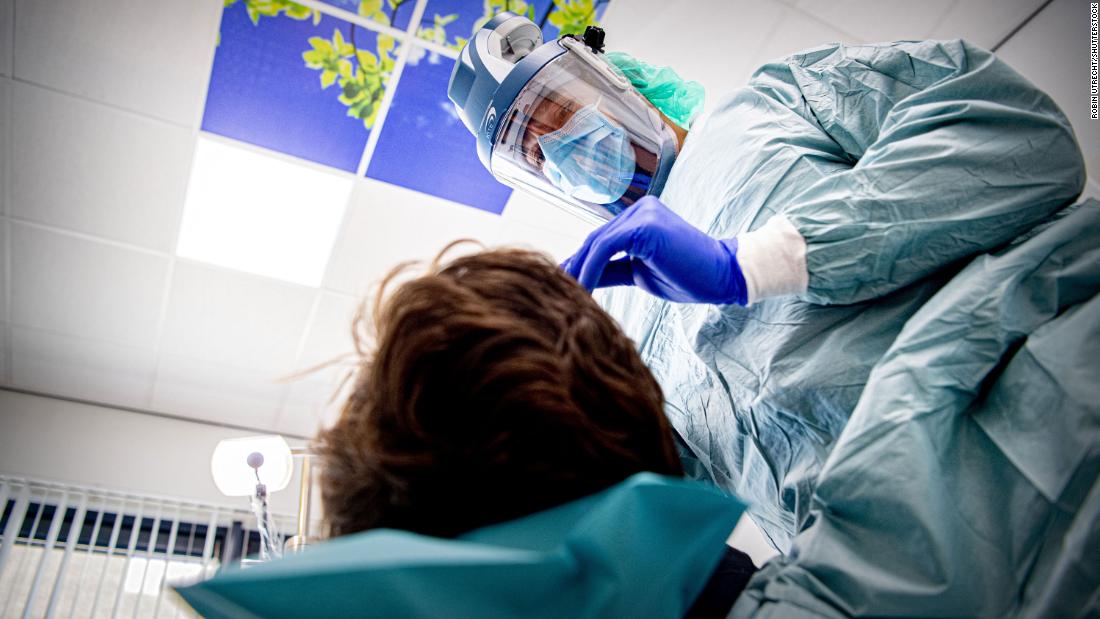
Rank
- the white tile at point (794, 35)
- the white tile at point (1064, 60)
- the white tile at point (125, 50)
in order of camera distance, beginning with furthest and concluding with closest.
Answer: the white tile at point (794, 35), the white tile at point (125, 50), the white tile at point (1064, 60)

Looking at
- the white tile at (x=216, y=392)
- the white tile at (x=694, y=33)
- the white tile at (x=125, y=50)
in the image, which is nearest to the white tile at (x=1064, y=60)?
the white tile at (x=694, y=33)

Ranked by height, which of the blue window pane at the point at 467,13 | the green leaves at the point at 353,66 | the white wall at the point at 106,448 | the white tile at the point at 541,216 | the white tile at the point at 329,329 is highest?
the blue window pane at the point at 467,13

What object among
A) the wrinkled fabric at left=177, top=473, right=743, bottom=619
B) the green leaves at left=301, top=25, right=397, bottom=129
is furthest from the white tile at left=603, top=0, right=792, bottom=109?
the wrinkled fabric at left=177, top=473, right=743, bottom=619

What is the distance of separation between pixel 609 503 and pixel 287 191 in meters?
2.15

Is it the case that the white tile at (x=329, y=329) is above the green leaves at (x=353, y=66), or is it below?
below

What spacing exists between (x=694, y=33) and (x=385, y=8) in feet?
3.17

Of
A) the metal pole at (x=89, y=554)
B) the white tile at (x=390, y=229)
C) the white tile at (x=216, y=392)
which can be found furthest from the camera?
the white tile at (x=216, y=392)

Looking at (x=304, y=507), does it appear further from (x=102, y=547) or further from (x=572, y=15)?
(x=572, y=15)

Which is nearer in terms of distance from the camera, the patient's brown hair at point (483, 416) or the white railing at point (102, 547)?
the patient's brown hair at point (483, 416)

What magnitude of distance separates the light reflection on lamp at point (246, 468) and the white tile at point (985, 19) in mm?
2688

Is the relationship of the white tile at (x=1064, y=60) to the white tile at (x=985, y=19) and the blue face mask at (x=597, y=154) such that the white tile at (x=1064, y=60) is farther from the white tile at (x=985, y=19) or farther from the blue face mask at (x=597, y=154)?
the blue face mask at (x=597, y=154)

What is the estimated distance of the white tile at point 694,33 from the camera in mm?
2189

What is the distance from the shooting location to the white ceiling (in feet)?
6.96

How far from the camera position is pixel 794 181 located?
45.0 inches
